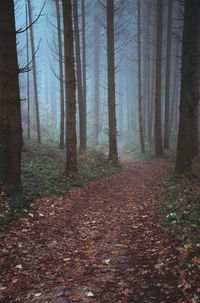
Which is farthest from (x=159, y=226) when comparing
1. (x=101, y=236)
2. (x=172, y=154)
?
(x=172, y=154)

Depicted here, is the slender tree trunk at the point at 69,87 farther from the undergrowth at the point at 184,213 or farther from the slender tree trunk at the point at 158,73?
the slender tree trunk at the point at 158,73

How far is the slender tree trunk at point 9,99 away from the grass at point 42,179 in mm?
672

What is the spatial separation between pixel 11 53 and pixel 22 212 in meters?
4.19

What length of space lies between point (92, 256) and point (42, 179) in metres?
5.68

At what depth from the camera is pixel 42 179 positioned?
37.6 ft

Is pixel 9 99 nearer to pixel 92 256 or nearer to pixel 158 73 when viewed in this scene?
pixel 92 256

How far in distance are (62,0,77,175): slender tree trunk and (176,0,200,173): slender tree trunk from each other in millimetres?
4246

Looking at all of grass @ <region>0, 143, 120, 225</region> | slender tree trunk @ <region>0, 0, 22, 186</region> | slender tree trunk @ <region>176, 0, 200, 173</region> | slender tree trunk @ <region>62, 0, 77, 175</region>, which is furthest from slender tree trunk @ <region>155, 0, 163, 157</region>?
slender tree trunk @ <region>0, 0, 22, 186</region>

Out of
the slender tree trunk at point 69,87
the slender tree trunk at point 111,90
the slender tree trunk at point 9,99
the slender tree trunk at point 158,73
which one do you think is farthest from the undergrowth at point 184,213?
the slender tree trunk at point 158,73

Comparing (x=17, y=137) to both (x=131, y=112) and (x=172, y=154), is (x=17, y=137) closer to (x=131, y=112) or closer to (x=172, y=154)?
(x=172, y=154)

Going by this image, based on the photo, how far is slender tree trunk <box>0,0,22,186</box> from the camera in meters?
8.75

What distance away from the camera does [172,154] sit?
22.3m

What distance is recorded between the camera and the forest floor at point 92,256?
4.68m

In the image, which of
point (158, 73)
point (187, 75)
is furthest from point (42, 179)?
point (158, 73)
